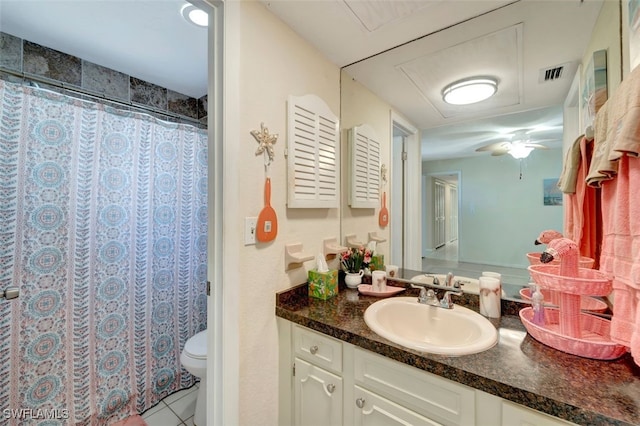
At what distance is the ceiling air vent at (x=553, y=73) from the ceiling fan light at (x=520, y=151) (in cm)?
29

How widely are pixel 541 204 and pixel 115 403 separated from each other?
2553 millimetres

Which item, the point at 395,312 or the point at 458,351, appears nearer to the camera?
the point at 458,351

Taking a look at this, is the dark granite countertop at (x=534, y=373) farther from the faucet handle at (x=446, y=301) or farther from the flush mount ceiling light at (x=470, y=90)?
the flush mount ceiling light at (x=470, y=90)

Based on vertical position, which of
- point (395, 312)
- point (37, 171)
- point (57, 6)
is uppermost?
point (57, 6)

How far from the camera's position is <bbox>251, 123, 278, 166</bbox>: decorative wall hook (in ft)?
3.59

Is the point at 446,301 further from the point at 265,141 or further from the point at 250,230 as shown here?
the point at 265,141

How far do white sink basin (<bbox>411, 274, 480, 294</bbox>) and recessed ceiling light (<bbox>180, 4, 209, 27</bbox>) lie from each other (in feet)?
5.53

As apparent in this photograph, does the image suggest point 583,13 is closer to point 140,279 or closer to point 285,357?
point 285,357

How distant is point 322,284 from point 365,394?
48 cm

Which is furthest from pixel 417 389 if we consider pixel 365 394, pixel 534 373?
pixel 534 373

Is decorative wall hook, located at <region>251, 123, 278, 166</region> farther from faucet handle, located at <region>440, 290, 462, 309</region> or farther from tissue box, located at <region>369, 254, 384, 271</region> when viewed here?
faucet handle, located at <region>440, 290, 462, 309</region>

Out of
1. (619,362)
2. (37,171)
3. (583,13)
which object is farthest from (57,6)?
(619,362)

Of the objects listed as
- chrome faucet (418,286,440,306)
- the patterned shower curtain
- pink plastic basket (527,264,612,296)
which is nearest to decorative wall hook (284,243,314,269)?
chrome faucet (418,286,440,306)

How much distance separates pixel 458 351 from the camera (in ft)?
2.57
